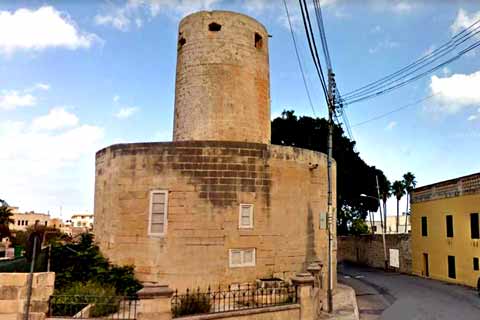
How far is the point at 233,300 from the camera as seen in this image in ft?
37.4

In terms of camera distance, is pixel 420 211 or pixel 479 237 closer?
pixel 479 237

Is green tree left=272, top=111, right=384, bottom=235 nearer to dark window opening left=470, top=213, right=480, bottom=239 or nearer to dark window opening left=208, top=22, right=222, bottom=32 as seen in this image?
dark window opening left=470, top=213, right=480, bottom=239

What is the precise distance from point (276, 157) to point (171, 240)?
14.4 feet

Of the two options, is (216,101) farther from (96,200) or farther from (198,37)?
(96,200)

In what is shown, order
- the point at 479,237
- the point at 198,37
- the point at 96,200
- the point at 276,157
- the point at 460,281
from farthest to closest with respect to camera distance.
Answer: the point at 460,281, the point at 479,237, the point at 198,37, the point at 96,200, the point at 276,157

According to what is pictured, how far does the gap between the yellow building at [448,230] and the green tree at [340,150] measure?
31.5 ft

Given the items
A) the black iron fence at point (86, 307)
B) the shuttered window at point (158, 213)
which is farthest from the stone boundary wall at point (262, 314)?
the shuttered window at point (158, 213)

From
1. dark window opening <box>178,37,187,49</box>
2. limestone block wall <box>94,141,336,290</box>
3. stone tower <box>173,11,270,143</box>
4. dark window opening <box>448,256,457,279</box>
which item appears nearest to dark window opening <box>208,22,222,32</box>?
stone tower <box>173,11,270,143</box>

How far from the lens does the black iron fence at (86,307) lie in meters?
9.43

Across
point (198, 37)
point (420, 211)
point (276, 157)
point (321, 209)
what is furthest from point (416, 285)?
point (198, 37)

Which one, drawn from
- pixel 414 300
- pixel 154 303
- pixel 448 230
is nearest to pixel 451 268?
pixel 448 230

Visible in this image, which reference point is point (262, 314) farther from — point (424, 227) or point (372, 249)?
point (372, 249)

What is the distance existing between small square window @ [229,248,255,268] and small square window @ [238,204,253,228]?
2.56ft

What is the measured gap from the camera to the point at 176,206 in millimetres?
12930
